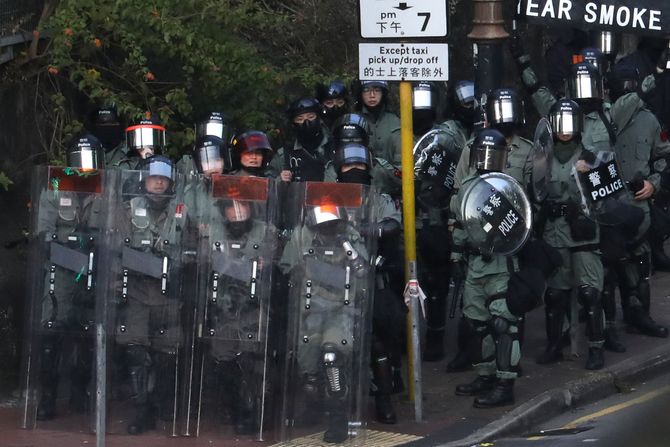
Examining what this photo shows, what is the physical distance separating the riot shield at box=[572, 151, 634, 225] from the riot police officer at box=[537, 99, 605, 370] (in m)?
0.06

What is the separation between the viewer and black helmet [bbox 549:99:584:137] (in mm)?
10969

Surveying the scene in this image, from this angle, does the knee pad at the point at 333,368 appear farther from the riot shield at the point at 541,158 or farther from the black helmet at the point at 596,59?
the black helmet at the point at 596,59

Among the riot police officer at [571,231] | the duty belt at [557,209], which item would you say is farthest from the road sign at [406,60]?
the duty belt at [557,209]

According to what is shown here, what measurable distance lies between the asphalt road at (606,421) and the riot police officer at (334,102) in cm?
336

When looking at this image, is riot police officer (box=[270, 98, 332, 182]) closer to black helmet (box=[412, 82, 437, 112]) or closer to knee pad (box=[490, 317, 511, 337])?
black helmet (box=[412, 82, 437, 112])

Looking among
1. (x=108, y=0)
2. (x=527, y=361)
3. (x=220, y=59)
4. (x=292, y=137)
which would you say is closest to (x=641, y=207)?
(x=527, y=361)

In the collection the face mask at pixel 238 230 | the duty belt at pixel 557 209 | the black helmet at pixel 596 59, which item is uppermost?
the black helmet at pixel 596 59

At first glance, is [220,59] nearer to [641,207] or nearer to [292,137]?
[292,137]

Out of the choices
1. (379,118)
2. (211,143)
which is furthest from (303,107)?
(211,143)

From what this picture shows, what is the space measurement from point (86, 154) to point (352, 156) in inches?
75.9

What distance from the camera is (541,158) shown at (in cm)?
1073

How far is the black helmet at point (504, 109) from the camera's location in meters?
10.8

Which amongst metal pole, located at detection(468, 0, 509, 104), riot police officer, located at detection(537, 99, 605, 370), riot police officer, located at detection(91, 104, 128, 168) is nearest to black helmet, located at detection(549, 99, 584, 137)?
riot police officer, located at detection(537, 99, 605, 370)

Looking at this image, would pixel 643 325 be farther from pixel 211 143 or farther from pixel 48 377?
pixel 48 377
